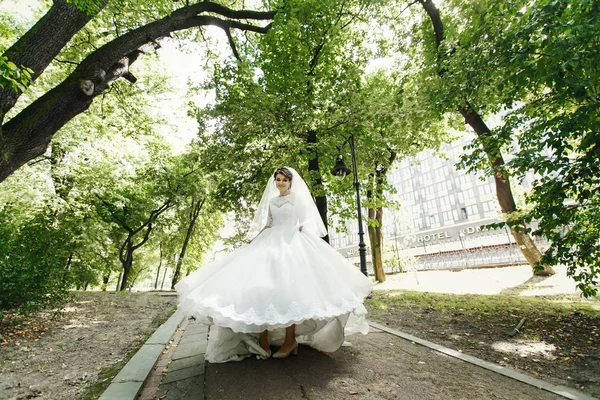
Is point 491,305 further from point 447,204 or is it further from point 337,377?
point 447,204

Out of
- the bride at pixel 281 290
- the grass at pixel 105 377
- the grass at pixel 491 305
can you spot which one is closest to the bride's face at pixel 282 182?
the bride at pixel 281 290

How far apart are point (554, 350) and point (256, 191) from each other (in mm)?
11195

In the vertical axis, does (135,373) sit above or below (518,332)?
below

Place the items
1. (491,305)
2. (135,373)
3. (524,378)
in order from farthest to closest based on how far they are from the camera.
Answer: (491,305), (135,373), (524,378)

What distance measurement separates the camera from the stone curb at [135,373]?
2.96 meters

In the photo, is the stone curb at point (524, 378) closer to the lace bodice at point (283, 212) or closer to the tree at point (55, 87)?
the lace bodice at point (283, 212)

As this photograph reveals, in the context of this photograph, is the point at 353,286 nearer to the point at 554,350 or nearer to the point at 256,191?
the point at 554,350

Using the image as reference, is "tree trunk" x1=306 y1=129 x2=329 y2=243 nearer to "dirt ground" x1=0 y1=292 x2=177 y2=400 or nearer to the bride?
"dirt ground" x1=0 y1=292 x2=177 y2=400

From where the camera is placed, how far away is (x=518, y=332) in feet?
17.3

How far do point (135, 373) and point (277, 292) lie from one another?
6.80 feet

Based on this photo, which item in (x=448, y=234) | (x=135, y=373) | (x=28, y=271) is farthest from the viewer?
(x=448, y=234)

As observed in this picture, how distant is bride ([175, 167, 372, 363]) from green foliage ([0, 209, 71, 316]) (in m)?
4.51

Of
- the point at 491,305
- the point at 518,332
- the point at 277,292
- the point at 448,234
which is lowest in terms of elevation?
the point at 518,332

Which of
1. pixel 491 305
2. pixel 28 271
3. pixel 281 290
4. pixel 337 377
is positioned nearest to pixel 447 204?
pixel 491 305
